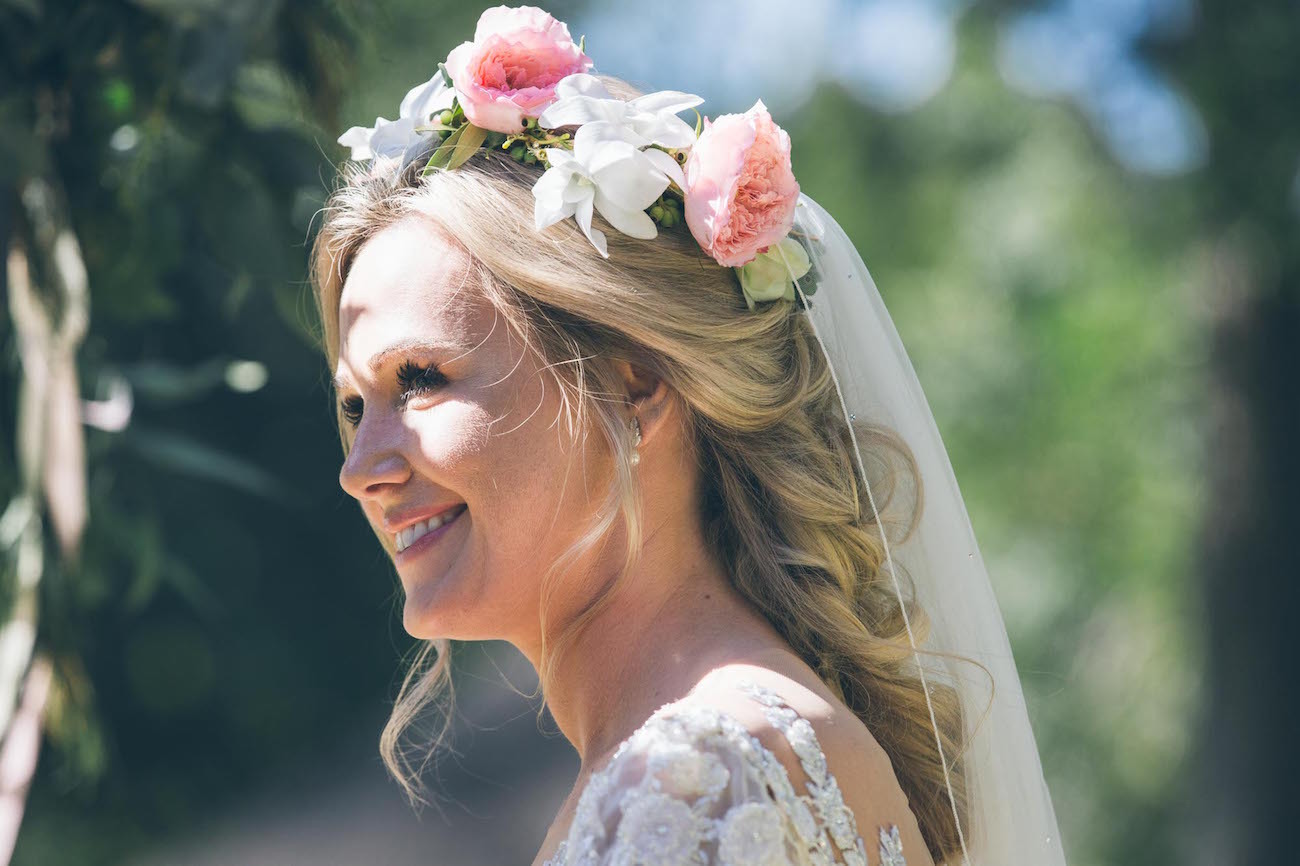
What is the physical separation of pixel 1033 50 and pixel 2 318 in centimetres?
1111

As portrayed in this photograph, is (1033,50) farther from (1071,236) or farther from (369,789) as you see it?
(369,789)

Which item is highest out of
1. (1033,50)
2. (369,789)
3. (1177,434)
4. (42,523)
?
(42,523)

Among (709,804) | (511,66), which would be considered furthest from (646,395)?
(709,804)

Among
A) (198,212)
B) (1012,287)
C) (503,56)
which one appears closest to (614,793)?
(503,56)

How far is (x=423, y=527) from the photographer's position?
2209mm

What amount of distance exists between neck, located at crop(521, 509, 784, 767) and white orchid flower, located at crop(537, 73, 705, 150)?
592 mm

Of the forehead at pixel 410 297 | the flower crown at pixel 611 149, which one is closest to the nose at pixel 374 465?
the forehead at pixel 410 297

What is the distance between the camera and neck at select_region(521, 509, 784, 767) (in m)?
2.07

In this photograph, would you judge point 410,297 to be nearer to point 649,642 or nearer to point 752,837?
point 649,642

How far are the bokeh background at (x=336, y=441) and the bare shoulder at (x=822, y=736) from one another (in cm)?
75

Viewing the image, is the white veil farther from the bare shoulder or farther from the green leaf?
the green leaf

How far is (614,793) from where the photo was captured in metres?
1.80

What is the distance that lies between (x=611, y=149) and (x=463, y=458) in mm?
489

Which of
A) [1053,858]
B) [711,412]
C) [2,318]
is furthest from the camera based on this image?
[2,318]
